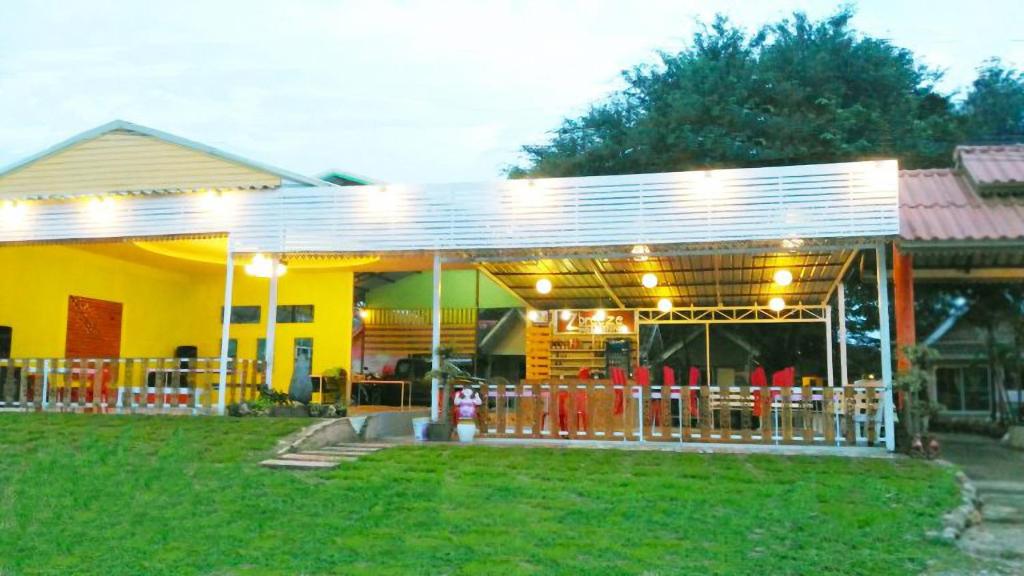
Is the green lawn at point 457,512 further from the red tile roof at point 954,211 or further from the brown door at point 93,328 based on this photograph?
the brown door at point 93,328

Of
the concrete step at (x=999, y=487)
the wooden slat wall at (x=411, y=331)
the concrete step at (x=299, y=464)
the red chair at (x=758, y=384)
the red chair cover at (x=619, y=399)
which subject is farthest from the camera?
the wooden slat wall at (x=411, y=331)

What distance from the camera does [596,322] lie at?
18391 mm

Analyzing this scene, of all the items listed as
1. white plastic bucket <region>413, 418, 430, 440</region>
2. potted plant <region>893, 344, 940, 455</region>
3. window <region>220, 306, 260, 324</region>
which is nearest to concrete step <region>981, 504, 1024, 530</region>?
potted plant <region>893, 344, 940, 455</region>

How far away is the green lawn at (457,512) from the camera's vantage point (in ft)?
19.0

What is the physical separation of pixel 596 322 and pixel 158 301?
9552mm

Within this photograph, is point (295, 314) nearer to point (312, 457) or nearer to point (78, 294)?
point (78, 294)

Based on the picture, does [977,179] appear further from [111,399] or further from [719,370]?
[111,399]

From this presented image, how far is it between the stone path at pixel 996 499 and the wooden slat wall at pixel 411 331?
9382 mm

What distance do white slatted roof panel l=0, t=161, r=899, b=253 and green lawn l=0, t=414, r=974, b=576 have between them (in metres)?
2.95

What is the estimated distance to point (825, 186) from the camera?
416 inches

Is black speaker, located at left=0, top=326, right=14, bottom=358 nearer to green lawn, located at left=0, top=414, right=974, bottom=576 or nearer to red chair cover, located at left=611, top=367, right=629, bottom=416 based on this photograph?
green lawn, located at left=0, top=414, right=974, bottom=576

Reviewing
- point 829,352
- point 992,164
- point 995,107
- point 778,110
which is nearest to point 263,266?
point 829,352

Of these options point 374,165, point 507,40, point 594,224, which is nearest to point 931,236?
point 594,224

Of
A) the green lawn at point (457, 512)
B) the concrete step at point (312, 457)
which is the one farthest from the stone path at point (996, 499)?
the concrete step at point (312, 457)
